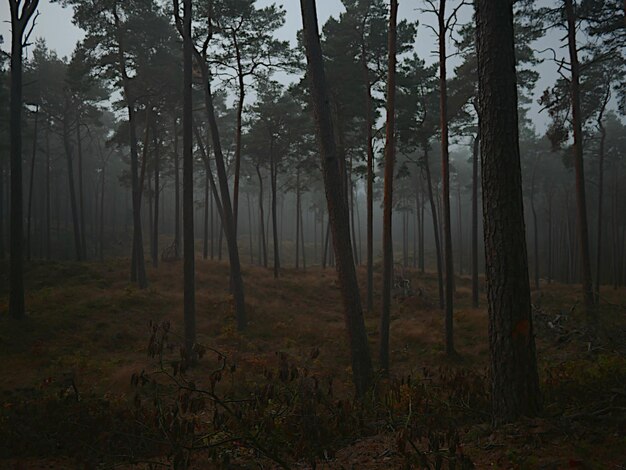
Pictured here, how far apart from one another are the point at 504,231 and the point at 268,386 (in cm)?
339

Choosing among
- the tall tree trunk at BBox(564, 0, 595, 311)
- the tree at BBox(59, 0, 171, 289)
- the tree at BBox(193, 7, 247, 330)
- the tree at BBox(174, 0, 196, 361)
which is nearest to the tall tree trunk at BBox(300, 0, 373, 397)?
the tree at BBox(174, 0, 196, 361)

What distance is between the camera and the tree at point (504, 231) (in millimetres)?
4734

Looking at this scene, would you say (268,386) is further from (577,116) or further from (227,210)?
(577,116)

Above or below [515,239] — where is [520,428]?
below

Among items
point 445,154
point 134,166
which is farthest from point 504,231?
point 134,166

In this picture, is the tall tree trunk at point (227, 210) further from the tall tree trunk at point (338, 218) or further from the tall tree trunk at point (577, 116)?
the tall tree trunk at point (577, 116)

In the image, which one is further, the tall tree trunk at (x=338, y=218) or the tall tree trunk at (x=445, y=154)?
the tall tree trunk at (x=445, y=154)

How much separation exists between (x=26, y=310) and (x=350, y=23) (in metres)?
15.5

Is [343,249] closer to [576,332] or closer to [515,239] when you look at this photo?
[515,239]

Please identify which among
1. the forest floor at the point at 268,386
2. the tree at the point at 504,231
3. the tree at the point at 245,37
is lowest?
the forest floor at the point at 268,386

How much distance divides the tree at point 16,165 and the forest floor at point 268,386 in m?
0.88

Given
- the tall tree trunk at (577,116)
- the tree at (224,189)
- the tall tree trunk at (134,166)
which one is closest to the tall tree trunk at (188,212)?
the tree at (224,189)

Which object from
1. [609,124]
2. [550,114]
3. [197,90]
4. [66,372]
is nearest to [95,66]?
[197,90]

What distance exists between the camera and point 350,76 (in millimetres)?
16547
